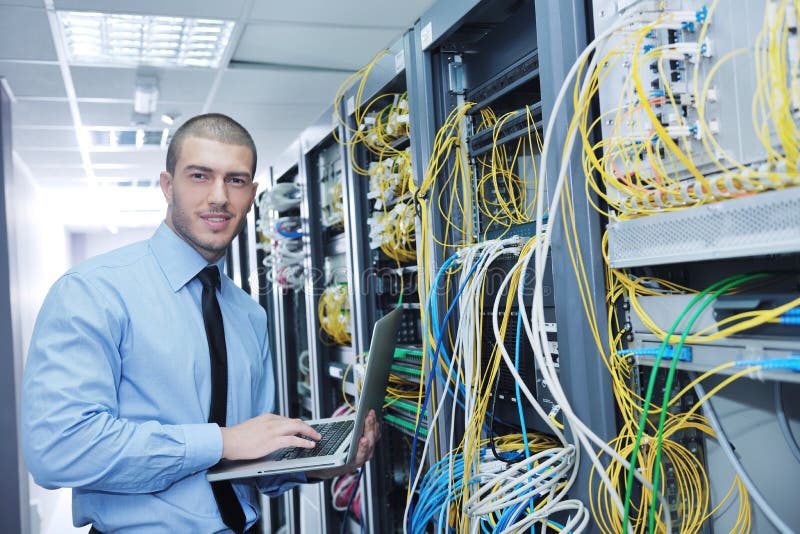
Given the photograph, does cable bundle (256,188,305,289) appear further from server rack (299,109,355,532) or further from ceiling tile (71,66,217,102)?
ceiling tile (71,66,217,102)

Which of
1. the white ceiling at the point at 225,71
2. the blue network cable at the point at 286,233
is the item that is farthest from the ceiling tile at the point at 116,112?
the blue network cable at the point at 286,233

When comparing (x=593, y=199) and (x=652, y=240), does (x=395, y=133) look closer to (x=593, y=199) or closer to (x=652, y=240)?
(x=593, y=199)

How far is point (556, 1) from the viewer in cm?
110

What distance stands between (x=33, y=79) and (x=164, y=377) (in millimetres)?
2987

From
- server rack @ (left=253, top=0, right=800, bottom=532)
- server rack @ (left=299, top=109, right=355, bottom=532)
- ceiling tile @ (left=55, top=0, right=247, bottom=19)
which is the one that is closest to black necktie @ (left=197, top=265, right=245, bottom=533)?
server rack @ (left=253, top=0, right=800, bottom=532)

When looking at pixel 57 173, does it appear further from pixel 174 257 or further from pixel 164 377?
pixel 164 377

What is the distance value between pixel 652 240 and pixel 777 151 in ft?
0.69

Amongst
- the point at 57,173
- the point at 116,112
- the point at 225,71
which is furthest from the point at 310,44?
the point at 57,173

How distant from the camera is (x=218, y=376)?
1.40 metres

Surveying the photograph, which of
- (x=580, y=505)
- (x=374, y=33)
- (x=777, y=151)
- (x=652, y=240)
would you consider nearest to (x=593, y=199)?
(x=652, y=240)

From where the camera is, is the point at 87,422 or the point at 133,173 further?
the point at 133,173

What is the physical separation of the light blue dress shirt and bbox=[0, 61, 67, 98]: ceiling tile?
8.33 feet

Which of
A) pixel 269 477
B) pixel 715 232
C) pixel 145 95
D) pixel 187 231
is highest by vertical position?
pixel 145 95

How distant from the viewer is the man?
1.17 m
